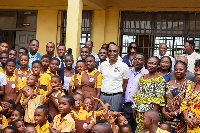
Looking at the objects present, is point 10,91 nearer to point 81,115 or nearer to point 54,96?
point 54,96

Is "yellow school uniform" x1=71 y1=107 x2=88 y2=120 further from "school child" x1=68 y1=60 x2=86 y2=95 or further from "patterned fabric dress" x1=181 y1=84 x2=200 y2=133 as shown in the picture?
"patterned fabric dress" x1=181 y1=84 x2=200 y2=133

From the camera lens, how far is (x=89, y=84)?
255 inches

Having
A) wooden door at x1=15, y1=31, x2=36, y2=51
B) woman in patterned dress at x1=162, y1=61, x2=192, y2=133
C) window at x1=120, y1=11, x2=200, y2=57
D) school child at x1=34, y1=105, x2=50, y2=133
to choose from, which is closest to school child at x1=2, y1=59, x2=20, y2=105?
school child at x1=34, y1=105, x2=50, y2=133

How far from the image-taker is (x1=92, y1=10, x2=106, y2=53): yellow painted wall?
10.4m

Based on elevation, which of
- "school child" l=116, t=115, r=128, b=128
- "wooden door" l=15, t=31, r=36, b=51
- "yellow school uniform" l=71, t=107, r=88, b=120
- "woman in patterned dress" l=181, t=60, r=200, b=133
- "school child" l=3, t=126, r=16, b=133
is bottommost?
"school child" l=3, t=126, r=16, b=133

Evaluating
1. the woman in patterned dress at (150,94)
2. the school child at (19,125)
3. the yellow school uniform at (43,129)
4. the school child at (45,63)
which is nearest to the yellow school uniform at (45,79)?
the school child at (45,63)

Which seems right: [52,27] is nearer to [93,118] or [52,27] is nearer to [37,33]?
[37,33]

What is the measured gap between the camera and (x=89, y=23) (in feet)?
34.9


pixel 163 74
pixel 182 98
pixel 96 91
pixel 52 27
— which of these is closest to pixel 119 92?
pixel 96 91

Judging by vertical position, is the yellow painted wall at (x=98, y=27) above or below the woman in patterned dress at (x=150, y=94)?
above

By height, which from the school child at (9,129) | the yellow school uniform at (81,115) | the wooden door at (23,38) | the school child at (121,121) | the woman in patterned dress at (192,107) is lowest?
the school child at (9,129)

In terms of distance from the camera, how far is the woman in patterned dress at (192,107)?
193 inches

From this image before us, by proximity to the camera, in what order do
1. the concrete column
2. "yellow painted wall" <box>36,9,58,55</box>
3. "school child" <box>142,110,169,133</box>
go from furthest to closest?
"yellow painted wall" <box>36,9,58,55</box> < the concrete column < "school child" <box>142,110,169,133</box>

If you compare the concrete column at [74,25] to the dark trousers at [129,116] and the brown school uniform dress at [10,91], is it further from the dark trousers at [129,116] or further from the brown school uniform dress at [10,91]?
the dark trousers at [129,116]
